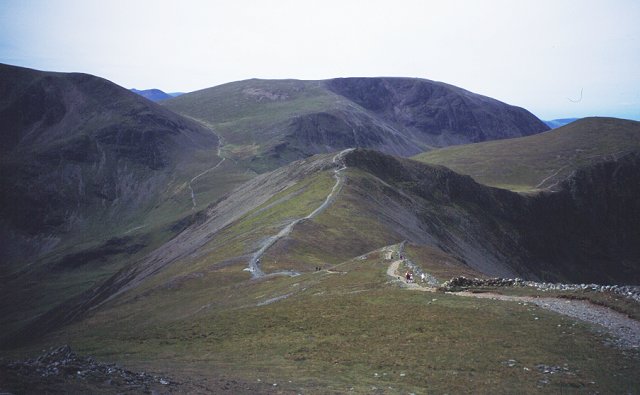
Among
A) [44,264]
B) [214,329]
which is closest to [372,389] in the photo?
[214,329]

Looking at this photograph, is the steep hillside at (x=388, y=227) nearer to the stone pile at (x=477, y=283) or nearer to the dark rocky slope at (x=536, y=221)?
the dark rocky slope at (x=536, y=221)

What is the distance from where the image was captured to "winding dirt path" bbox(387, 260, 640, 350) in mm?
29906

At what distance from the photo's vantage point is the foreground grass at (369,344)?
83.9 feet

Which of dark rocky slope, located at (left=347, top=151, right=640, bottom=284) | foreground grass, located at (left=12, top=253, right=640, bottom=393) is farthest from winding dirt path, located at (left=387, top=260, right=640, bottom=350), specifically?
dark rocky slope, located at (left=347, top=151, right=640, bottom=284)

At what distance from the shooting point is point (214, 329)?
43.4m

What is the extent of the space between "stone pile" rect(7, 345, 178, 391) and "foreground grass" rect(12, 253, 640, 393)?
305cm

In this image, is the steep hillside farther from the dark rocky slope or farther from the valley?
the valley

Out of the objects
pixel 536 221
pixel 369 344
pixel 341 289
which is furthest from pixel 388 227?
pixel 536 221

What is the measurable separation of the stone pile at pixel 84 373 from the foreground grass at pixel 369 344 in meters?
3.05

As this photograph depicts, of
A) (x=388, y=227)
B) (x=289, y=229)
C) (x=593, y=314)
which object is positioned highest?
(x=289, y=229)

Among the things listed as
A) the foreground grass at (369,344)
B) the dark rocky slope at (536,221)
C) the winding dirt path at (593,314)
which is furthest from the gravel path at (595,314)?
the dark rocky slope at (536,221)

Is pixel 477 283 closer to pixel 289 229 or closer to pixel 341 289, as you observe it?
pixel 341 289

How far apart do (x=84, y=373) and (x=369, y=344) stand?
700 inches

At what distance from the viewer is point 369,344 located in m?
33.0
